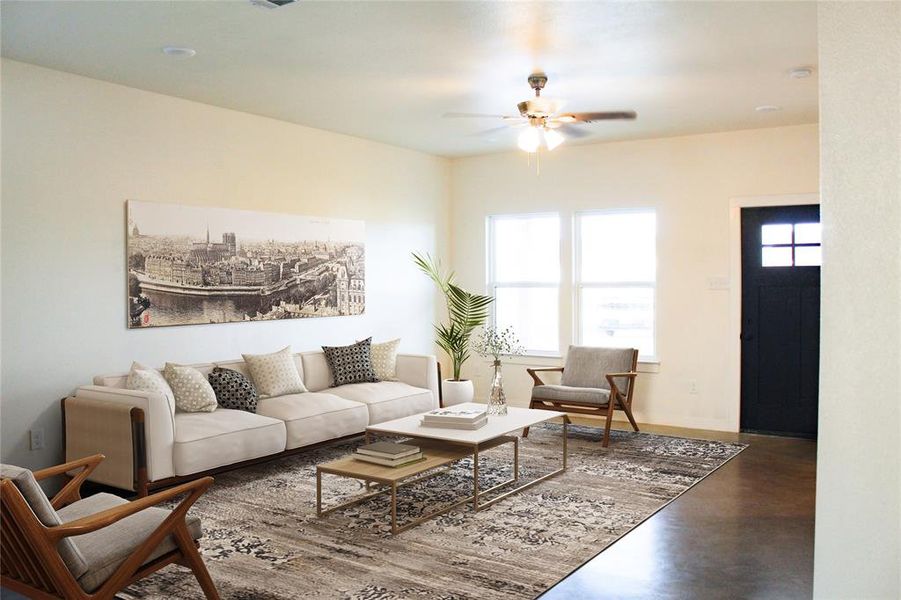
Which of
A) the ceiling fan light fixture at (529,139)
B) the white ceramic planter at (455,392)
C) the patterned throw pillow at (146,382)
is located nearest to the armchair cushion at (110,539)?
the patterned throw pillow at (146,382)

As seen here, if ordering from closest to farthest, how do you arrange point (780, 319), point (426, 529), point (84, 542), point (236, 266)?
1. point (84, 542)
2. point (426, 529)
3. point (236, 266)
4. point (780, 319)

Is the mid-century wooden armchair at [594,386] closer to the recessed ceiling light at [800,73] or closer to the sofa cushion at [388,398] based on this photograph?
the sofa cushion at [388,398]

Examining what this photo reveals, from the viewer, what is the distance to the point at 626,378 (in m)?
6.82

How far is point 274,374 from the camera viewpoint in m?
5.89

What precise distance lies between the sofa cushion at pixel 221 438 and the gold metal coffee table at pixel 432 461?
741 mm

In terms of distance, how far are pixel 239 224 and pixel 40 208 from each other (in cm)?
160

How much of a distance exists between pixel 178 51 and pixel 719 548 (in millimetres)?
4034

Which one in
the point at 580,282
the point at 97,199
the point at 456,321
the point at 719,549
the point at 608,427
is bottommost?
the point at 719,549

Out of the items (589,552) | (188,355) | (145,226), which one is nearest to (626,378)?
(589,552)

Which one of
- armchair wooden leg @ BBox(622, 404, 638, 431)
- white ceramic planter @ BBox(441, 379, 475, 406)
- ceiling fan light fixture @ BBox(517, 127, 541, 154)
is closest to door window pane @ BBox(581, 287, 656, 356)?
armchair wooden leg @ BBox(622, 404, 638, 431)

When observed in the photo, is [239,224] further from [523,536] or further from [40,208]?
[523,536]

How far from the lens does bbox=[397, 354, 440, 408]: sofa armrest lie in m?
6.76

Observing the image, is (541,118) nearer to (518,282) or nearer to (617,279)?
(617,279)

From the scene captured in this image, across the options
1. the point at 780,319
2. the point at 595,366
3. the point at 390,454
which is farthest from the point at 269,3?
the point at 780,319
